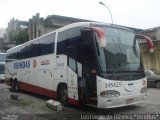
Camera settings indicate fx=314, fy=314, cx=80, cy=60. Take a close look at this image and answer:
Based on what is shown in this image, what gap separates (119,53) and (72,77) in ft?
7.45

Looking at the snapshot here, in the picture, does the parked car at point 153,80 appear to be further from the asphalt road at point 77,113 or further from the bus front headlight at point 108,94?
the bus front headlight at point 108,94

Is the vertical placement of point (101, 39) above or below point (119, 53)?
above

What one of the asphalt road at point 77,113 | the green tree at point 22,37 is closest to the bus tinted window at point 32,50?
the asphalt road at point 77,113

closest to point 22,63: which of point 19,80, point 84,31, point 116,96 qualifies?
point 19,80

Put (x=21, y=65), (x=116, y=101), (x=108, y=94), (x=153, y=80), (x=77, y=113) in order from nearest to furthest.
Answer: (x=108, y=94), (x=116, y=101), (x=77, y=113), (x=21, y=65), (x=153, y=80)

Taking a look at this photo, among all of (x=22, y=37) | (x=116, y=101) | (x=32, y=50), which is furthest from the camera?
(x=22, y=37)

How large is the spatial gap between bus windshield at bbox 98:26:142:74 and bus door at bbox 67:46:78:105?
167 centimetres

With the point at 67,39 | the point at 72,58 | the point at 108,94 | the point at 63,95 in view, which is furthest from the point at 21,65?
the point at 108,94

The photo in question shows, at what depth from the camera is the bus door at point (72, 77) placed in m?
12.3

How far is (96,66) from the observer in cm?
1095

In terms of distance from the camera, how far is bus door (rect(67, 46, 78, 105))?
12293 mm

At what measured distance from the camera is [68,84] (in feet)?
42.3

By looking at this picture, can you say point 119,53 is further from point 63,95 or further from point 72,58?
point 63,95

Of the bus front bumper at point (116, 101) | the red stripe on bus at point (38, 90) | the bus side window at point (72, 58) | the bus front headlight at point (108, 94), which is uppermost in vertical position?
the bus side window at point (72, 58)
